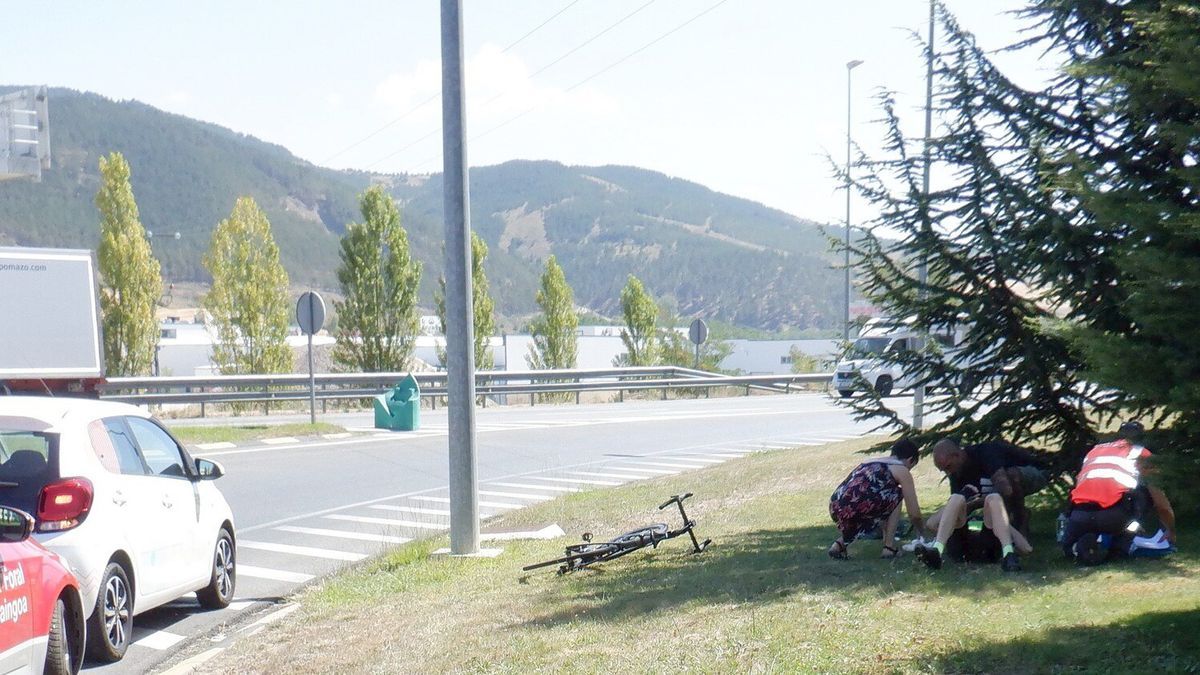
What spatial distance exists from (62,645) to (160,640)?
2476 mm

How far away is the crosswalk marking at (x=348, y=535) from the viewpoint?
549 inches

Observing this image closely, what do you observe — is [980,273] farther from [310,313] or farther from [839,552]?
[310,313]

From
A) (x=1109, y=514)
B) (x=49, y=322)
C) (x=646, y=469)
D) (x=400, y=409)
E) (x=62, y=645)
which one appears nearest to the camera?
(x=62, y=645)

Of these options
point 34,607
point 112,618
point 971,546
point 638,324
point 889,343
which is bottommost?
point 112,618

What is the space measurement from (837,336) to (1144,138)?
6.06 meters

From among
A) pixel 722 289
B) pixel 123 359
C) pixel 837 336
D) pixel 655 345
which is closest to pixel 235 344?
pixel 123 359

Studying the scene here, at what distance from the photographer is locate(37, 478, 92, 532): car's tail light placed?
24.9 feet

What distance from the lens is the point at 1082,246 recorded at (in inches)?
374

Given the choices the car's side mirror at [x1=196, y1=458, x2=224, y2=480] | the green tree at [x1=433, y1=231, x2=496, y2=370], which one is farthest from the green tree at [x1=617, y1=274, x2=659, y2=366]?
the car's side mirror at [x1=196, y1=458, x2=224, y2=480]

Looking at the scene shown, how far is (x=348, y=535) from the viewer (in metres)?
14.4

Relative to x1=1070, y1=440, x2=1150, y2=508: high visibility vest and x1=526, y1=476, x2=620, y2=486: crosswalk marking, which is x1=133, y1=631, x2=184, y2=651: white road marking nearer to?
x1=1070, y1=440, x2=1150, y2=508: high visibility vest

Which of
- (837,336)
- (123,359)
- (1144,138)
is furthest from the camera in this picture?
(123,359)

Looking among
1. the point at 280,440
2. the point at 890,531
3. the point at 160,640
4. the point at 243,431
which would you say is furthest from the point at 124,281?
the point at 890,531

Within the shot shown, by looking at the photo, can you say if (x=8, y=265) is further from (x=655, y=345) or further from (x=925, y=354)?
(x=655, y=345)
